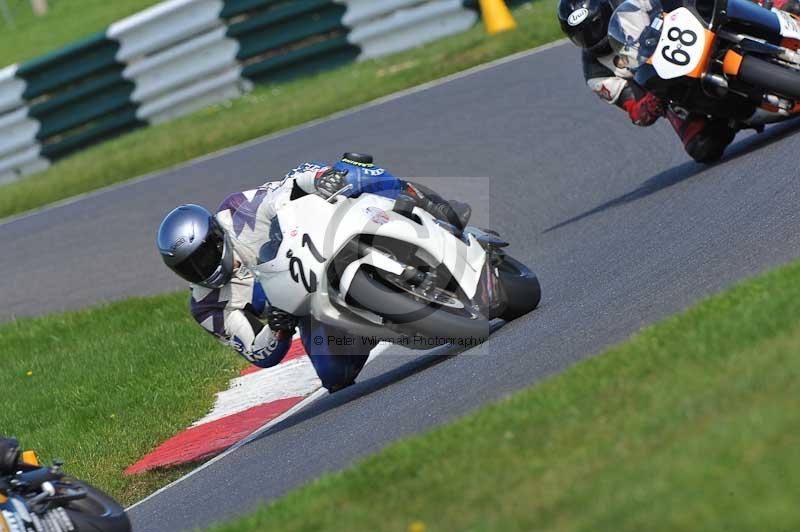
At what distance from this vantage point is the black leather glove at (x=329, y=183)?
7.14m

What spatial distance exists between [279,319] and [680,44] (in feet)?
10.4

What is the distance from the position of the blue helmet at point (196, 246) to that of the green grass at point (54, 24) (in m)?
16.9

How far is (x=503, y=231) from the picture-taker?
35.6ft

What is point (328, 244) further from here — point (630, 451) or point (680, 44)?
point (680, 44)

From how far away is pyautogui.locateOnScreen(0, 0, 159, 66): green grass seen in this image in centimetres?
2406

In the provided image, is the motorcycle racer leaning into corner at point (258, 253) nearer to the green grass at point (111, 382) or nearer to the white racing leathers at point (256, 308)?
the white racing leathers at point (256, 308)

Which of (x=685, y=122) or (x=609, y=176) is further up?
(x=685, y=122)

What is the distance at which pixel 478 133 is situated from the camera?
13.3 metres

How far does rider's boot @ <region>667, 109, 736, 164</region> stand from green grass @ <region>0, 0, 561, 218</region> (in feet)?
21.0

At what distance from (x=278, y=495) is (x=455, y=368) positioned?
1.44m

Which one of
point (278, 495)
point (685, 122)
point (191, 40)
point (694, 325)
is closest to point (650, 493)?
point (694, 325)

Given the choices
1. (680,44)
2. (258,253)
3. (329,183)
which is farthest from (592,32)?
(258,253)

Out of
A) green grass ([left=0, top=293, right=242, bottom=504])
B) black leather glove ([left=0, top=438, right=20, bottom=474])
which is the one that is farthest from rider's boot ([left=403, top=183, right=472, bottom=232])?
black leather glove ([left=0, top=438, right=20, bottom=474])

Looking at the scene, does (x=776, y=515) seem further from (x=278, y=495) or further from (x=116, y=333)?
(x=116, y=333)
